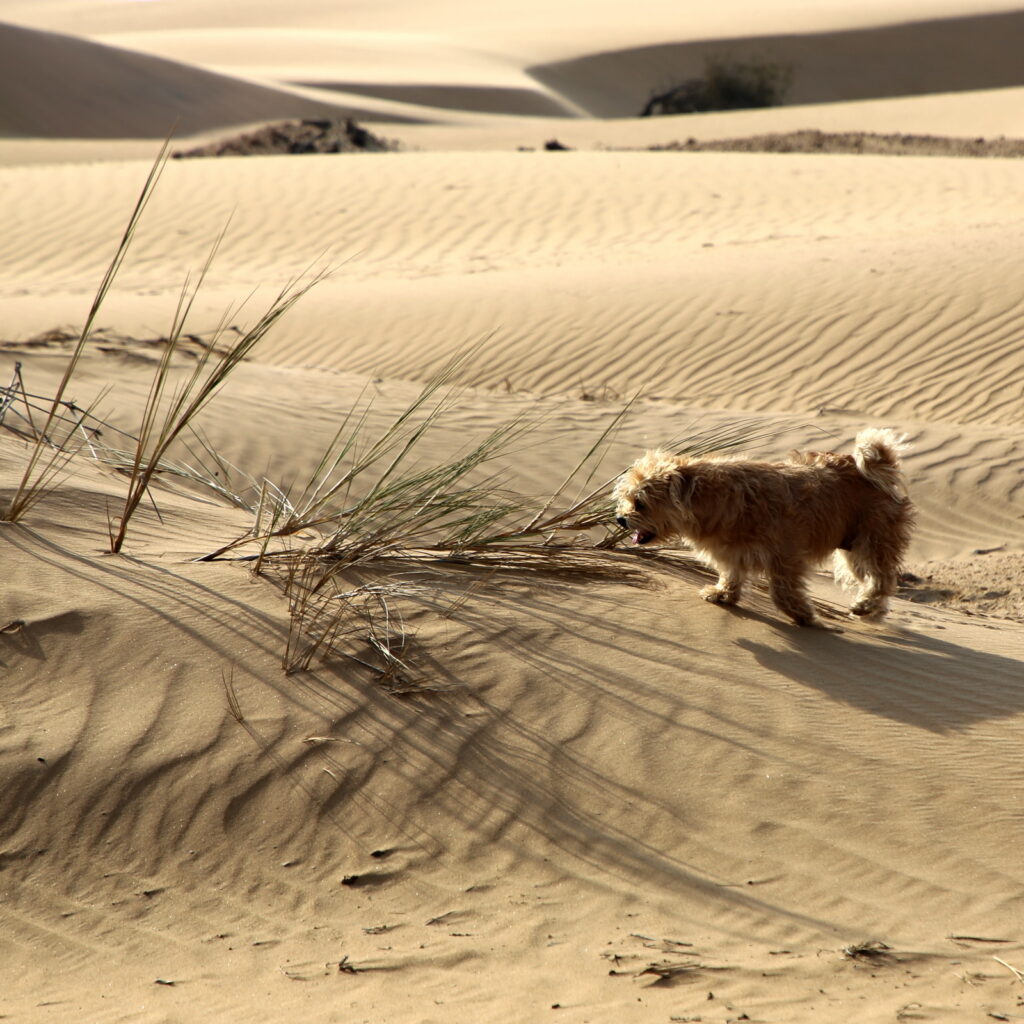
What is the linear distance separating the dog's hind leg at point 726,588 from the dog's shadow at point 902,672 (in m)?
0.12

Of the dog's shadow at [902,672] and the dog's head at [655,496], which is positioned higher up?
the dog's head at [655,496]

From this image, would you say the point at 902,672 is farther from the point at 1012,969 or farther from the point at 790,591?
the point at 1012,969

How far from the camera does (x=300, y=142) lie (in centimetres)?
2322

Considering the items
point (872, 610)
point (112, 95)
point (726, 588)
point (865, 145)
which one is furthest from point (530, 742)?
point (112, 95)

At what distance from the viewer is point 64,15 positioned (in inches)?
3155

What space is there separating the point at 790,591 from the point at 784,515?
0.32 metres

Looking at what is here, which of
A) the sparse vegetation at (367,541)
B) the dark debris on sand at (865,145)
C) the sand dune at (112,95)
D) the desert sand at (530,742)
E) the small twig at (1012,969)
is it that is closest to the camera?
the small twig at (1012,969)

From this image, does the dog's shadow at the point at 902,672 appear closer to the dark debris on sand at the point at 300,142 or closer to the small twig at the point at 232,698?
the small twig at the point at 232,698

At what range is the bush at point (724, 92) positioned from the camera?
38.7 meters

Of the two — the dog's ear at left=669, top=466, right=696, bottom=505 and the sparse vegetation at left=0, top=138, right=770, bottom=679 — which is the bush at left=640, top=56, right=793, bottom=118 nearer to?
the sparse vegetation at left=0, top=138, right=770, bottom=679

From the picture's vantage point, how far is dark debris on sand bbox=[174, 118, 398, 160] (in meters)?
22.9

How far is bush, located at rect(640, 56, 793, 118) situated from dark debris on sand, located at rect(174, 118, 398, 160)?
15.3 m

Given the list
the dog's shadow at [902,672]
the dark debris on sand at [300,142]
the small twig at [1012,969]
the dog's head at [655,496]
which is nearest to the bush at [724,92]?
the dark debris on sand at [300,142]

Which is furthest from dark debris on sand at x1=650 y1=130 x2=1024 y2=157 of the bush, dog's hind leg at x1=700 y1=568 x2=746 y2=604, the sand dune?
the sand dune
